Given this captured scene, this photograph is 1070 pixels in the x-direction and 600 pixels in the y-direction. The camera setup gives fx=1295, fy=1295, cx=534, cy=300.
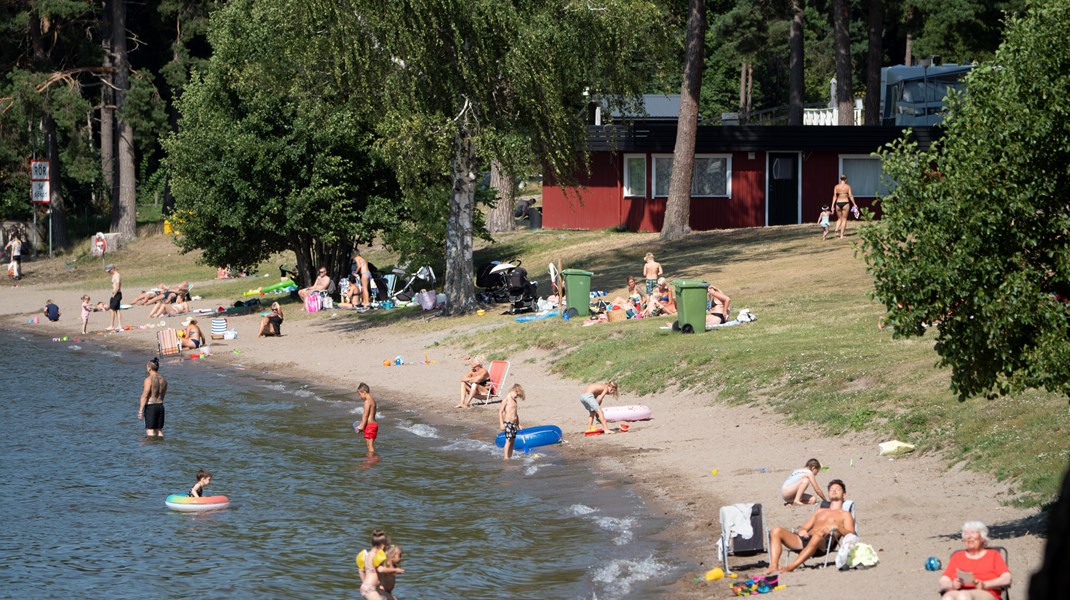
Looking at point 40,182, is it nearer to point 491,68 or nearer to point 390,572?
point 491,68

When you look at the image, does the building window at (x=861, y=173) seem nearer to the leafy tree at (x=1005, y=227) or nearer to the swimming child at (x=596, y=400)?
the swimming child at (x=596, y=400)

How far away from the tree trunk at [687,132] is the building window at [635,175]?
9.11 feet

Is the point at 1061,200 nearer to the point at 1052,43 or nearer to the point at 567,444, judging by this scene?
the point at 1052,43

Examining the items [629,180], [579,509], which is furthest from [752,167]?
[579,509]

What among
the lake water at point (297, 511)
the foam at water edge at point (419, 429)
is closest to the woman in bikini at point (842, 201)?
the lake water at point (297, 511)

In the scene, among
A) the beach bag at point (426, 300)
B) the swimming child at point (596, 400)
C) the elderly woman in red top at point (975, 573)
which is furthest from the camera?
the beach bag at point (426, 300)

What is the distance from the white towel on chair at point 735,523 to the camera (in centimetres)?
1348

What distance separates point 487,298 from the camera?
34.6 m

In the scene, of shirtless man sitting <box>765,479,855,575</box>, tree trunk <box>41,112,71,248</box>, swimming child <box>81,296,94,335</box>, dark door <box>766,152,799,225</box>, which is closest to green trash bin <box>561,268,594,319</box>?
dark door <box>766,152,799,225</box>

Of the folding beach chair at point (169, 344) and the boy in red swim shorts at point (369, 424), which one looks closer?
the boy in red swim shorts at point (369, 424)

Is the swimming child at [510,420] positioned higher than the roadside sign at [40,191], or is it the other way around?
the roadside sign at [40,191]

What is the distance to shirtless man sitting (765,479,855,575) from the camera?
13.1 metres

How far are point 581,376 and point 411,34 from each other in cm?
883

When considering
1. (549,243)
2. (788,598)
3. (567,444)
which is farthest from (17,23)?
(788,598)
